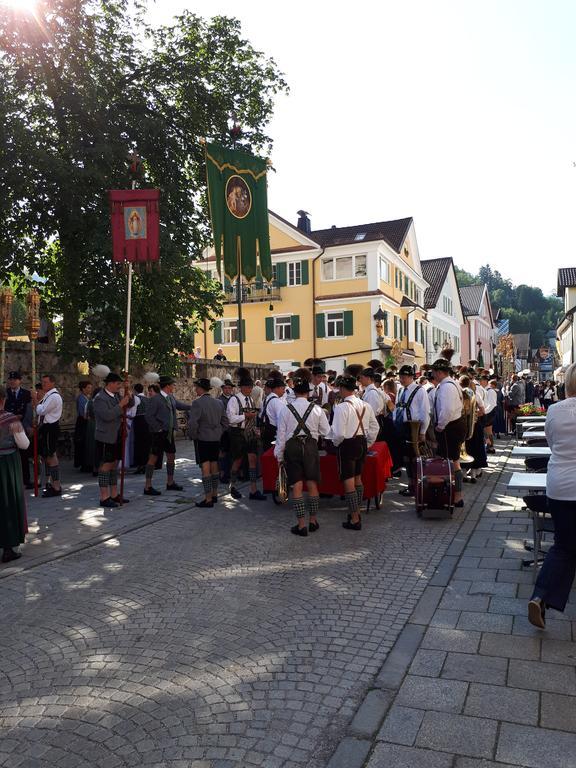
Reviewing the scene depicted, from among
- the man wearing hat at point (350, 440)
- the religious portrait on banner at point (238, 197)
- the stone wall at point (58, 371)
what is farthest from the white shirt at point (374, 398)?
the stone wall at point (58, 371)

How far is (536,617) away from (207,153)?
12993mm

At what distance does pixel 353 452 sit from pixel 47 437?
564cm

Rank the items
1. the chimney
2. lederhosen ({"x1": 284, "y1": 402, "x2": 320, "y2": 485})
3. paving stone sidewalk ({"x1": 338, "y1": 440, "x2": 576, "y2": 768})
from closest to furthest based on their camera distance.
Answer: paving stone sidewalk ({"x1": 338, "y1": 440, "x2": 576, "y2": 768})
lederhosen ({"x1": 284, "y1": 402, "x2": 320, "y2": 485})
the chimney

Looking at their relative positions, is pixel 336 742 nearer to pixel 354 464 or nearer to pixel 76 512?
pixel 354 464

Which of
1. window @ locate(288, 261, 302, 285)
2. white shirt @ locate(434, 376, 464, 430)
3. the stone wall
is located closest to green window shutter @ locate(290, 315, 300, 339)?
window @ locate(288, 261, 302, 285)

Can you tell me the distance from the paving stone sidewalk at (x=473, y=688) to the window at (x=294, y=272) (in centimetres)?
3372

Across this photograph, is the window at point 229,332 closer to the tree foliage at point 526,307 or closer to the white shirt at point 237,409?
the white shirt at point 237,409

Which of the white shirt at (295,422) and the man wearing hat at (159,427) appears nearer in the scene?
the white shirt at (295,422)

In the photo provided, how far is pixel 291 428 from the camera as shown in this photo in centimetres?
788

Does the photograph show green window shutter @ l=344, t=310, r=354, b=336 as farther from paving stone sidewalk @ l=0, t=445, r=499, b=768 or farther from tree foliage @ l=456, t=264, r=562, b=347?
tree foliage @ l=456, t=264, r=562, b=347

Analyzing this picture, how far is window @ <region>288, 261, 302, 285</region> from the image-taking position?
38625 millimetres

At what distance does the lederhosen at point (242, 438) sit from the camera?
1088 centimetres

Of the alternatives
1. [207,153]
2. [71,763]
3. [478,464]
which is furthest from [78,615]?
[207,153]

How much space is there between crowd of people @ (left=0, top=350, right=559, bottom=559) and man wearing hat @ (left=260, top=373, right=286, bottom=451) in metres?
0.02
